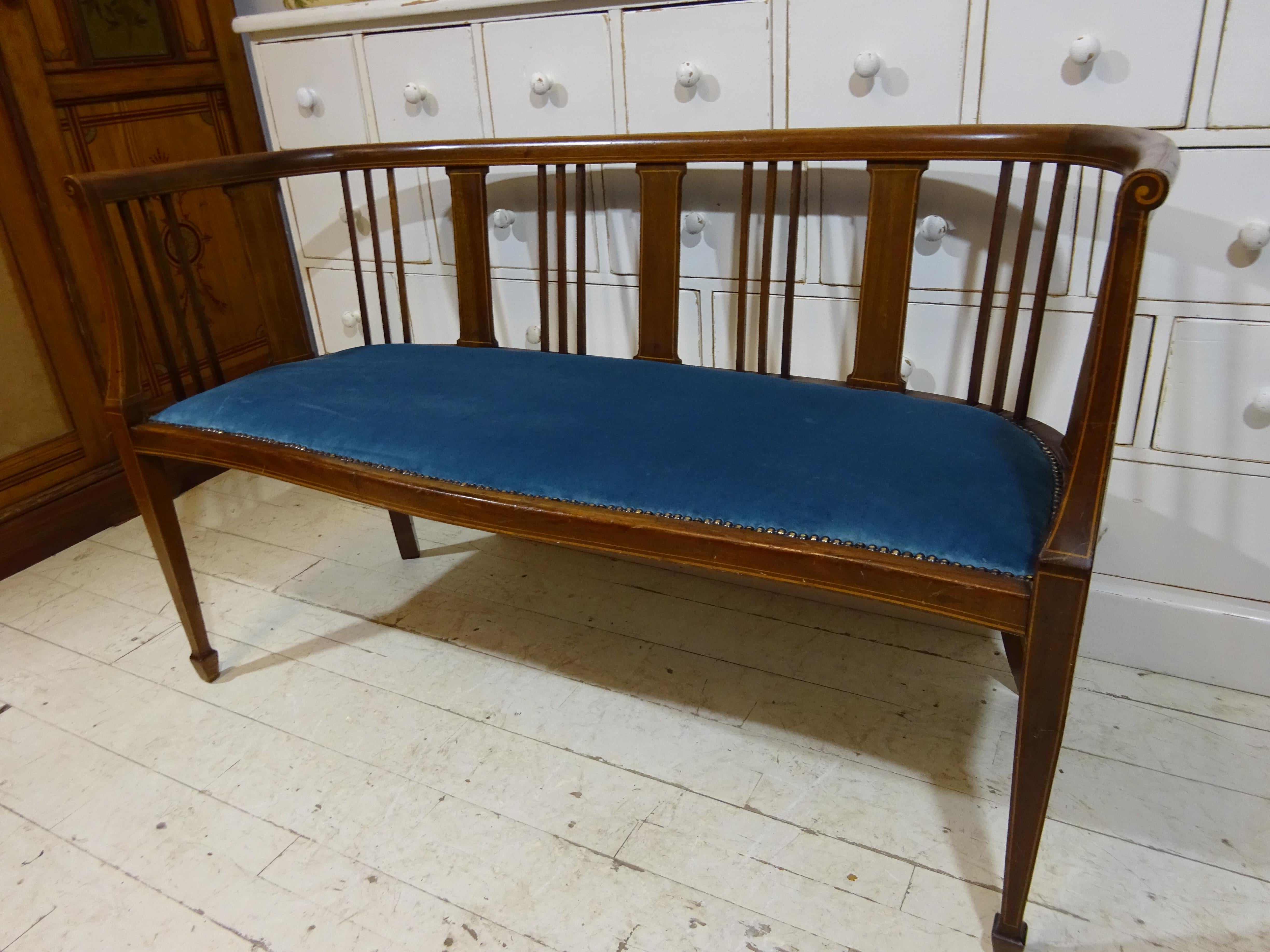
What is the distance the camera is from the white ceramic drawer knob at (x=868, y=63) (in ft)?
4.10

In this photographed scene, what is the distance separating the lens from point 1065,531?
811 millimetres

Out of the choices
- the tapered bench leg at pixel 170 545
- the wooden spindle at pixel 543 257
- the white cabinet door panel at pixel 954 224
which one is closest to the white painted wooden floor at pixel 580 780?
the tapered bench leg at pixel 170 545

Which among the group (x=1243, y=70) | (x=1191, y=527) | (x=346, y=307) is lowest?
(x=1191, y=527)

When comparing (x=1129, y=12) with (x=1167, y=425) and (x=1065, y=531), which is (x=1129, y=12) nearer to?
(x=1167, y=425)

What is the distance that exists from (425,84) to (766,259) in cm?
77

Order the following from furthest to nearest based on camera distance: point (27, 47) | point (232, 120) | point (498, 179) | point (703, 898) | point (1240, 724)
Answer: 1. point (232, 120)
2. point (27, 47)
3. point (498, 179)
4. point (1240, 724)
5. point (703, 898)

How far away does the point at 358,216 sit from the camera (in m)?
1.84

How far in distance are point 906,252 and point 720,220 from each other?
360 mm

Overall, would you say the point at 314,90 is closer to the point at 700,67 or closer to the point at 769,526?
the point at 700,67

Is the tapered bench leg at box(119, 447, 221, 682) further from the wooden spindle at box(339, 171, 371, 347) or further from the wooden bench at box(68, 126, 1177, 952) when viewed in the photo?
the wooden spindle at box(339, 171, 371, 347)

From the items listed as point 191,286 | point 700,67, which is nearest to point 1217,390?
point 700,67

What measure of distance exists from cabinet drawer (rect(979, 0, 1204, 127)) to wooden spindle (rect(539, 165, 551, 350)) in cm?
66

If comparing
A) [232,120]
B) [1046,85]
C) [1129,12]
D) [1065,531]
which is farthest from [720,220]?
[232,120]

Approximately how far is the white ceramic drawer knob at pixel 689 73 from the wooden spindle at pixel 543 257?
0.25 meters
